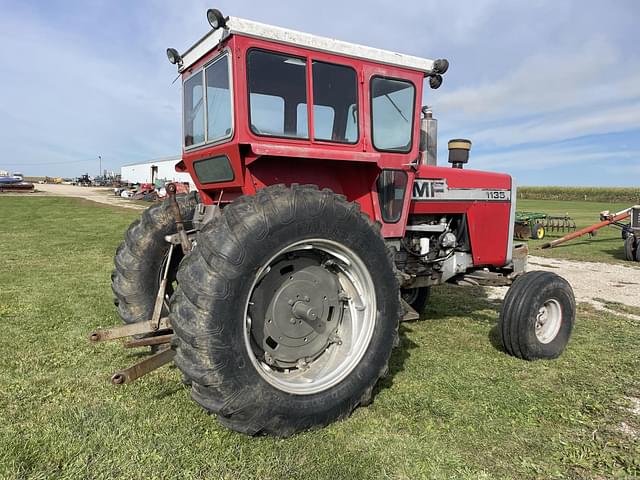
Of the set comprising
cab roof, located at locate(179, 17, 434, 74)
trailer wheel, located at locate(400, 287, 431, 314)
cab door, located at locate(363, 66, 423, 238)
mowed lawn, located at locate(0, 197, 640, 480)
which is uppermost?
cab roof, located at locate(179, 17, 434, 74)

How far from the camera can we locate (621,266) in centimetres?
1027

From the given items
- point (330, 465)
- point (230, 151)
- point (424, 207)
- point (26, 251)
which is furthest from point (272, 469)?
point (26, 251)

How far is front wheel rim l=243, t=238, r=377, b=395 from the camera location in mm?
3016

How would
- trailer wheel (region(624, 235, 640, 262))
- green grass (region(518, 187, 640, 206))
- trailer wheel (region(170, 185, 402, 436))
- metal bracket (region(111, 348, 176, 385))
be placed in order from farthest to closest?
green grass (region(518, 187, 640, 206)) → trailer wheel (region(624, 235, 640, 262)) → metal bracket (region(111, 348, 176, 385)) → trailer wheel (region(170, 185, 402, 436))

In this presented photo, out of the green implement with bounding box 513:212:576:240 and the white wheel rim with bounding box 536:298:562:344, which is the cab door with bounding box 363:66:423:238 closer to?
the white wheel rim with bounding box 536:298:562:344

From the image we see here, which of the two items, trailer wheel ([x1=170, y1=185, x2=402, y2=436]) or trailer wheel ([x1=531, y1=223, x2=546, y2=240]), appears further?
trailer wheel ([x1=531, y1=223, x2=546, y2=240])

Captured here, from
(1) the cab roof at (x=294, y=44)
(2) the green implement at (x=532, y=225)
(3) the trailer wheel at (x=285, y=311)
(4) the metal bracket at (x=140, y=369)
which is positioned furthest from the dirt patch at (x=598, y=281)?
(4) the metal bracket at (x=140, y=369)

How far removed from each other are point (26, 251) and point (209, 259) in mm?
10015

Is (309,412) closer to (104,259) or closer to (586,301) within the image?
(586,301)

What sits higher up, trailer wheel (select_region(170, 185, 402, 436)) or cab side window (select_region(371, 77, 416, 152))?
cab side window (select_region(371, 77, 416, 152))

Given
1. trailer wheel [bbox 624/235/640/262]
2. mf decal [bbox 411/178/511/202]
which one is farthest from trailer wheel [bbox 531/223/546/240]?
mf decal [bbox 411/178/511/202]

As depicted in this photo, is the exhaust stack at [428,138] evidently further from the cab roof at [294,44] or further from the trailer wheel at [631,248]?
the trailer wheel at [631,248]

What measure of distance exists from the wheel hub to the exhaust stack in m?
1.91

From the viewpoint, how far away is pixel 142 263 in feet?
13.0
